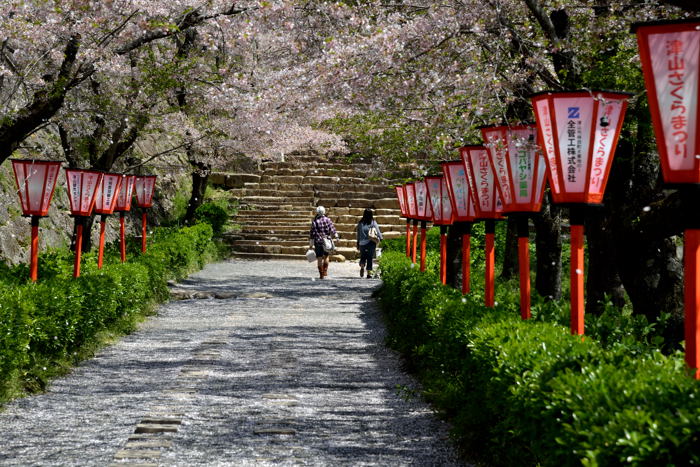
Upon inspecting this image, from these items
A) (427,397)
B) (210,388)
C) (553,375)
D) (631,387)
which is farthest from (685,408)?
(210,388)

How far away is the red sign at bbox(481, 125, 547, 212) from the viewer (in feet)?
23.7

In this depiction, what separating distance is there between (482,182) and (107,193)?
6.93 m

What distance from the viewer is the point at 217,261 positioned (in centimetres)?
2556

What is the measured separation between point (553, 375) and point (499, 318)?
2.50 metres

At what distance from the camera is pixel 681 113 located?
4.24 metres

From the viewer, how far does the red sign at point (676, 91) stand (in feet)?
13.8

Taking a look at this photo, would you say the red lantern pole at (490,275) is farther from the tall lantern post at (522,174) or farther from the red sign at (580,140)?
the red sign at (580,140)

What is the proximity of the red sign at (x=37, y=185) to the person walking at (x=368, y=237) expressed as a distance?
1071 centimetres

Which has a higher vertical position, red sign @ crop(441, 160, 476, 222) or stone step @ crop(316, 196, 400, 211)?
stone step @ crop(316, 196, 400, 211)

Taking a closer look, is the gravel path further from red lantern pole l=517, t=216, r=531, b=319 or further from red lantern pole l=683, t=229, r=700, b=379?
red lantern pole l=683, t=229, r=700, b=379

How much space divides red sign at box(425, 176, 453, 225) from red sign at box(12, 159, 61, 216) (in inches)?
206

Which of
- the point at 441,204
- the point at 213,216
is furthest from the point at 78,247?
the point at 213,216

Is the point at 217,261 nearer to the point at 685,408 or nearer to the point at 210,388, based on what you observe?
the point at 210,388

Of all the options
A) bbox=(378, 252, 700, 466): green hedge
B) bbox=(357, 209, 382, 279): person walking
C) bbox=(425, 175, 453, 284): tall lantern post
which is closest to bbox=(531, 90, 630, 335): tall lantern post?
bbox=(378, 252, 700, 466): green hedge
